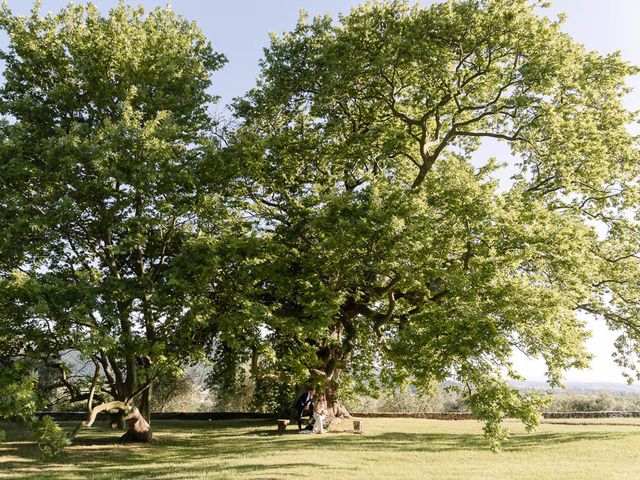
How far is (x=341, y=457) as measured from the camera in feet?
49.3

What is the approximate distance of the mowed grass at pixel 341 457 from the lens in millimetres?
12719

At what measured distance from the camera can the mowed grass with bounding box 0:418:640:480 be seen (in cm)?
1272

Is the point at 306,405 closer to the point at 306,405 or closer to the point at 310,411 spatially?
the point at 306,405

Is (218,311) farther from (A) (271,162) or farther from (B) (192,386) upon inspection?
(B) (192,386)

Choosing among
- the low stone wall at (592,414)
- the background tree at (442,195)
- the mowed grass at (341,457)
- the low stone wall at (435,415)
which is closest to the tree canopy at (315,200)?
the background tree at (442,195)

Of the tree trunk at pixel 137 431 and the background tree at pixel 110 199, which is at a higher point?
the background tree at pixel 110 199

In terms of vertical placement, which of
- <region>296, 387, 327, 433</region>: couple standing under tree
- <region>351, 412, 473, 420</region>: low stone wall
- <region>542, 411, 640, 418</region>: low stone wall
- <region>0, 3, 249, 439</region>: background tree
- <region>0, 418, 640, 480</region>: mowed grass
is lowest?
<region>0, 418, 640, 480</region>: mowed grass

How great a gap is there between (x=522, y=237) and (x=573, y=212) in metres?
7.44

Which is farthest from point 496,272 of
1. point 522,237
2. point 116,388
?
point 116,388

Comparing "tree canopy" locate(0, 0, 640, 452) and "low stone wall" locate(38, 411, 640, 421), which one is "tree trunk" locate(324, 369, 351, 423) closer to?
"tree canopy" locate(0, 0, 640, 452)

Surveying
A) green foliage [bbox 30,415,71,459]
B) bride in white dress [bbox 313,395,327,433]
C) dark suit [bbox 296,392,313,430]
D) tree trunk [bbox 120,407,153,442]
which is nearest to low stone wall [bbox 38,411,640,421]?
bride in white dress [bbox 313,395,327,433]

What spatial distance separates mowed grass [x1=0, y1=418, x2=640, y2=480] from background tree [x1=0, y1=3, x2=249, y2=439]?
2170 millimetres

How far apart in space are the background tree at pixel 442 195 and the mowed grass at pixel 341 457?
2.28 m

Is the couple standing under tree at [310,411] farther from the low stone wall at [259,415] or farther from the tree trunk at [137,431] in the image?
the low stone wall at [259,415]
